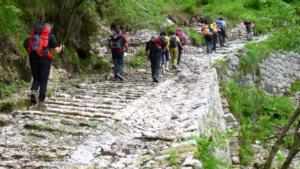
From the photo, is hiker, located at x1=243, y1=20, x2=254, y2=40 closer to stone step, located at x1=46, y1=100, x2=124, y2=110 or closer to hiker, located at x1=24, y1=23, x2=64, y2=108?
stone step, located at x1=46, y1=100, x2=124, y2=110

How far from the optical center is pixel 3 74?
11.0 m

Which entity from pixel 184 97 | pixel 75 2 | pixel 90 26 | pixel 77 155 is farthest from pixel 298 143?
pixel 90 26

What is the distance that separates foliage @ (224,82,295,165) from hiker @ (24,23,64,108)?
22.0 ft

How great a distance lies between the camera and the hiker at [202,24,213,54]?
891 inches

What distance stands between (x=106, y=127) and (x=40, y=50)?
2155 mm

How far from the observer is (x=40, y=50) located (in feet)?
29.4

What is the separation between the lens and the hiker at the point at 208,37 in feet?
74.3

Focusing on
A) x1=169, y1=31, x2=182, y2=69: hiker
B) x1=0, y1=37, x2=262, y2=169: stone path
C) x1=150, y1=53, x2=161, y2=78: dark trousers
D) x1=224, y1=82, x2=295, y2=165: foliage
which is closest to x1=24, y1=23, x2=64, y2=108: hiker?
x1=0, y1=37, x2=262, y2=169: stone path

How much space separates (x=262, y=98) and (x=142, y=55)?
17.3 feet

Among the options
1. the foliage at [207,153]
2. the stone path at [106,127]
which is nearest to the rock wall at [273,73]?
Result: the stone path at [106,127]

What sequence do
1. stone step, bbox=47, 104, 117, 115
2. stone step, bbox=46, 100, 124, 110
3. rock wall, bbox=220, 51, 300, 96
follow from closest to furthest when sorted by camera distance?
stone step, bbox=47, 104, 117, 115 < stone step, bbox=46, 100, 124, 110 < rock wall, bbox=220, 51, 300, 96

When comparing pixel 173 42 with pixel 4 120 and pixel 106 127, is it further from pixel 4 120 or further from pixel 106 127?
pixel 4 120

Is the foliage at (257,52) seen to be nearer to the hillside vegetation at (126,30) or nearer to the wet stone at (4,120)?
the hillside vegetation at (126,30)

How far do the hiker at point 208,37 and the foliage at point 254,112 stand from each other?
411 cm
